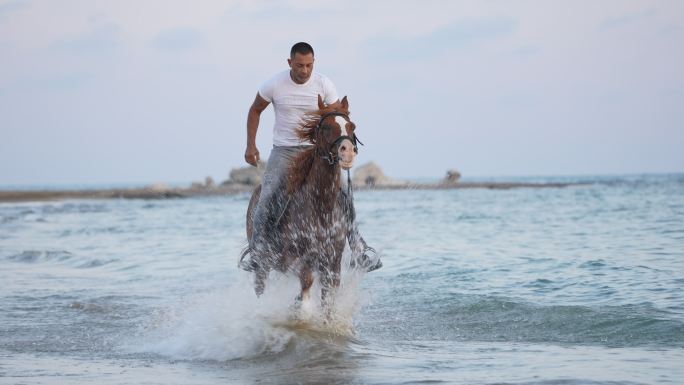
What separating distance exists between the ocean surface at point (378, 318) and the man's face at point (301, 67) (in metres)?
1.76

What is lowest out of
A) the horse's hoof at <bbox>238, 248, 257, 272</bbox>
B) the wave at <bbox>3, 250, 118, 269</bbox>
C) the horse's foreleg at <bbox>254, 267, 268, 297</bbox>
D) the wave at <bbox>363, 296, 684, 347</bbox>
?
the wave at <bbox>3, 250, 118, 269</bbox>

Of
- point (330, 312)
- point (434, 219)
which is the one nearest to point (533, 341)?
point (330, 312)

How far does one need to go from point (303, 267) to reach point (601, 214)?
19340 mm

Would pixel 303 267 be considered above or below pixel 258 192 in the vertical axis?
below

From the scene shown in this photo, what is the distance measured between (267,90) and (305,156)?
877 millimetres

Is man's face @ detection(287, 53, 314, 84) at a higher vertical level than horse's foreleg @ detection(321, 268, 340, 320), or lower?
higher

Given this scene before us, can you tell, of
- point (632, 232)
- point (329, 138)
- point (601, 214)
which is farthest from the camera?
point (601, 214)

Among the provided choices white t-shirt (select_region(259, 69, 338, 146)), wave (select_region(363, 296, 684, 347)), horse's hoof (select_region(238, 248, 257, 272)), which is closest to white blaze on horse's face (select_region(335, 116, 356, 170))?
white t-shirt (select_region(259, 69, 338, 146))

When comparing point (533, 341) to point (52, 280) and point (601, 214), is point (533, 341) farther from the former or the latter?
point (601, 214)

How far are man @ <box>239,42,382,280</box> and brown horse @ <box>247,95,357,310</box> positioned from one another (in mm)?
138

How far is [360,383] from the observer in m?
5.21

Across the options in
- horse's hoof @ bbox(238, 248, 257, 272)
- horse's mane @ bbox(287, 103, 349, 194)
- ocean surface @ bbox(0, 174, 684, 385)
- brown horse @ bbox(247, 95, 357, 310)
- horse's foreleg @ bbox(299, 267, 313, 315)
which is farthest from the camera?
horse's hoof @ bbox(238, 248, 257, 272)

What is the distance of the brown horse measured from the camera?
21.2 ft

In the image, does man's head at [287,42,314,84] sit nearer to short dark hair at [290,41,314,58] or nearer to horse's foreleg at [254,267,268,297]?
short dark hair at [290,41,314,58]
